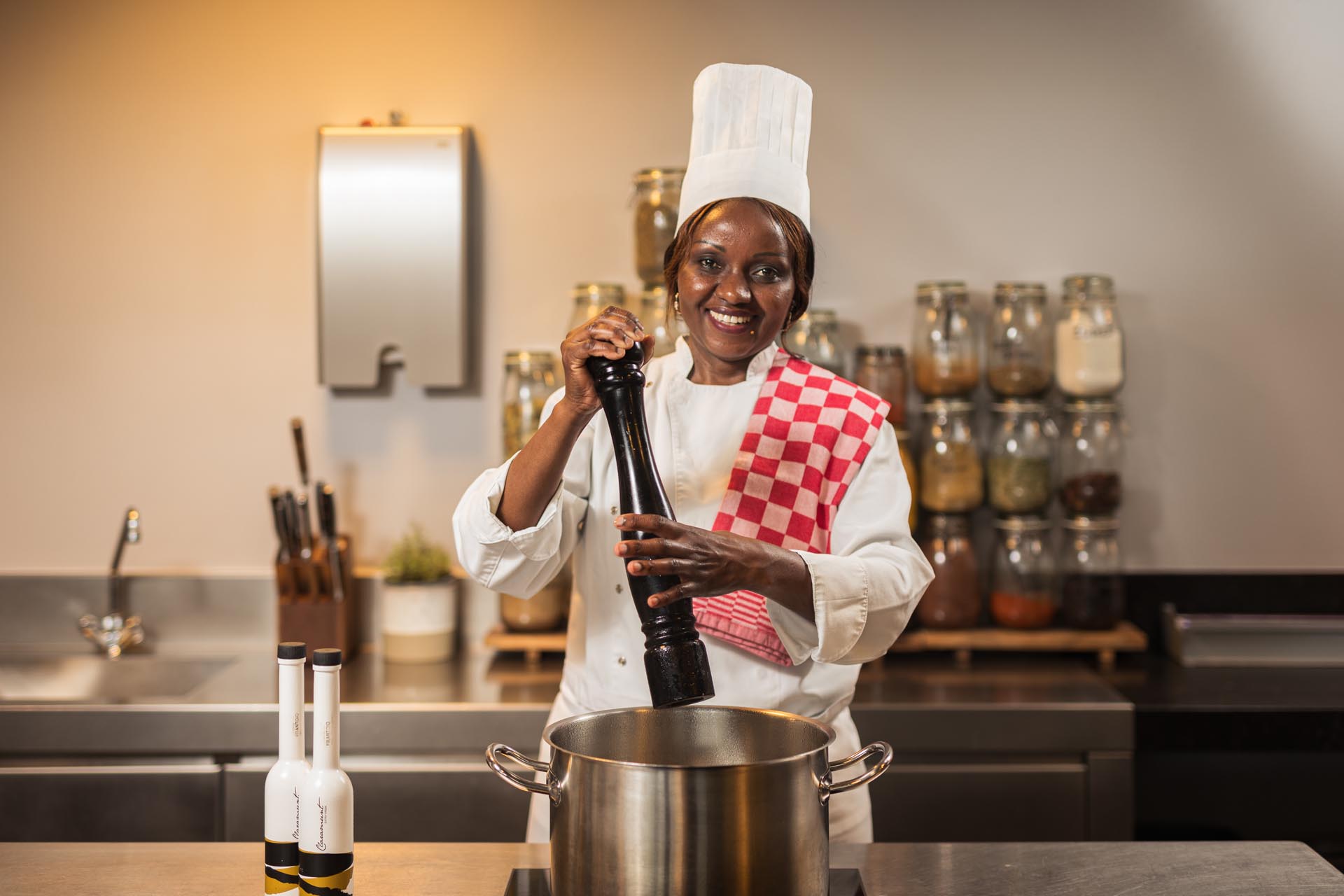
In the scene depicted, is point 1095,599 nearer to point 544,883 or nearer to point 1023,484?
point 1023,484

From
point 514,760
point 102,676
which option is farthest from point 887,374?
point 102,676

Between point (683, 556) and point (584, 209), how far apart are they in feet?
5.00

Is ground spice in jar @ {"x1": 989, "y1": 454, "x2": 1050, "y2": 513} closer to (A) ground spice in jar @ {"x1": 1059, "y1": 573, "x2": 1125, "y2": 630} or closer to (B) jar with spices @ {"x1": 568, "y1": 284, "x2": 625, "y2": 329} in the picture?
(A) ground spice in jar @ {"x1": 1059, "y1": 573, "x2": 1125, "y2": 630}

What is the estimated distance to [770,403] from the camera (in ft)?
4.57

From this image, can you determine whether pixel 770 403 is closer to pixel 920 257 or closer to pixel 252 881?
pixel 252 881

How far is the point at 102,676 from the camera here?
2.28 meters

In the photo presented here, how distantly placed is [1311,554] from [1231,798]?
0.51m

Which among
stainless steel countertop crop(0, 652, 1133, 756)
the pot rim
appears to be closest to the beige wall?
stainless steel countertop crop(0, 652, 1133, 756)

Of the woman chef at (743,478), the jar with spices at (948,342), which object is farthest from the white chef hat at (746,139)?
the jar with spices at (948,342)

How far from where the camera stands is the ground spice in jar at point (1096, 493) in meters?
2.23

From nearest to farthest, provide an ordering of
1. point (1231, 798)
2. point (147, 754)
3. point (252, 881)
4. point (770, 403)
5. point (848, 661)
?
point (252, 881), point (848, 661), point (770, 403), point (147, 754), point (1231, 798)

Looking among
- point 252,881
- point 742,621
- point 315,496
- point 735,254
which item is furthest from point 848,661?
point 315,496

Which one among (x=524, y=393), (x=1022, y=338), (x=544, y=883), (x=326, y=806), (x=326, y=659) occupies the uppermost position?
(x=1022, y=338)

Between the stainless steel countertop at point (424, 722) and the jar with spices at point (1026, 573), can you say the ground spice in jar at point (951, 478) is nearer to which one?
the jar with spices at point (1026, 573)
